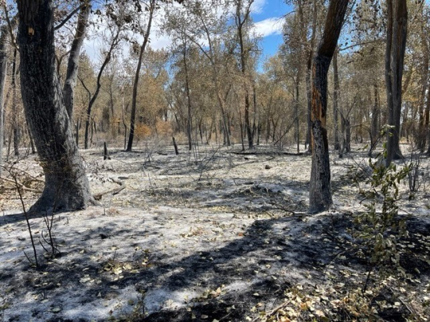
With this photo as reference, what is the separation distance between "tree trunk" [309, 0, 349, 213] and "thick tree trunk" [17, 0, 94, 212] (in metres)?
3.74

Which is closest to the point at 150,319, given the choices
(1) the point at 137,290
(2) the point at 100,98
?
(1) the point at 137,290

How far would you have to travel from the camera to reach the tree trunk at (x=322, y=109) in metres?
4.41

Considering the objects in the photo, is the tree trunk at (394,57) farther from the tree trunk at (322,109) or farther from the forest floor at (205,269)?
the tree trunk at (322,109)

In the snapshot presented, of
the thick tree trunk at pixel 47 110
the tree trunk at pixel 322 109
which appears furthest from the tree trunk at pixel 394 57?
the thick tree trunk at pixel 47 110

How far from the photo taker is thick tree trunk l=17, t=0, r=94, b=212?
13.6ft

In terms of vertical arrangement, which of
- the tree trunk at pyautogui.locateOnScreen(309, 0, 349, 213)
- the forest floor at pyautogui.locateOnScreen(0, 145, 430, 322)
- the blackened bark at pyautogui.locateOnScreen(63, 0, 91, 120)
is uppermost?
the blackened bark at pyautogui.locateOnScreen(63, 0, 91, 120)

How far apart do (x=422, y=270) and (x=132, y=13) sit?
598cm

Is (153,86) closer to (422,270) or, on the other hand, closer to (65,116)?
(65,116)

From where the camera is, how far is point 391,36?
8969 mm

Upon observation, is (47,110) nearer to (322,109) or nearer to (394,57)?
(322,109)

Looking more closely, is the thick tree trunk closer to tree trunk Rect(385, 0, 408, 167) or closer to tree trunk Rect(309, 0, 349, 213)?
tree trunk Rect(309, 0, 349, 213)

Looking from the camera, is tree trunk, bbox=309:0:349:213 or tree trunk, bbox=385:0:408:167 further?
tree trunk, bbox=385:0:408:167

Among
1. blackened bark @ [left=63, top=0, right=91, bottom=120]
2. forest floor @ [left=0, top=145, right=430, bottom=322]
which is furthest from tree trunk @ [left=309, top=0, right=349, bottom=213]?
blackened bark @ [left=63, top=0, right=91, bottom=120]

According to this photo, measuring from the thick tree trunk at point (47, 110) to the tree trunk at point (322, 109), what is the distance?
374 cm
